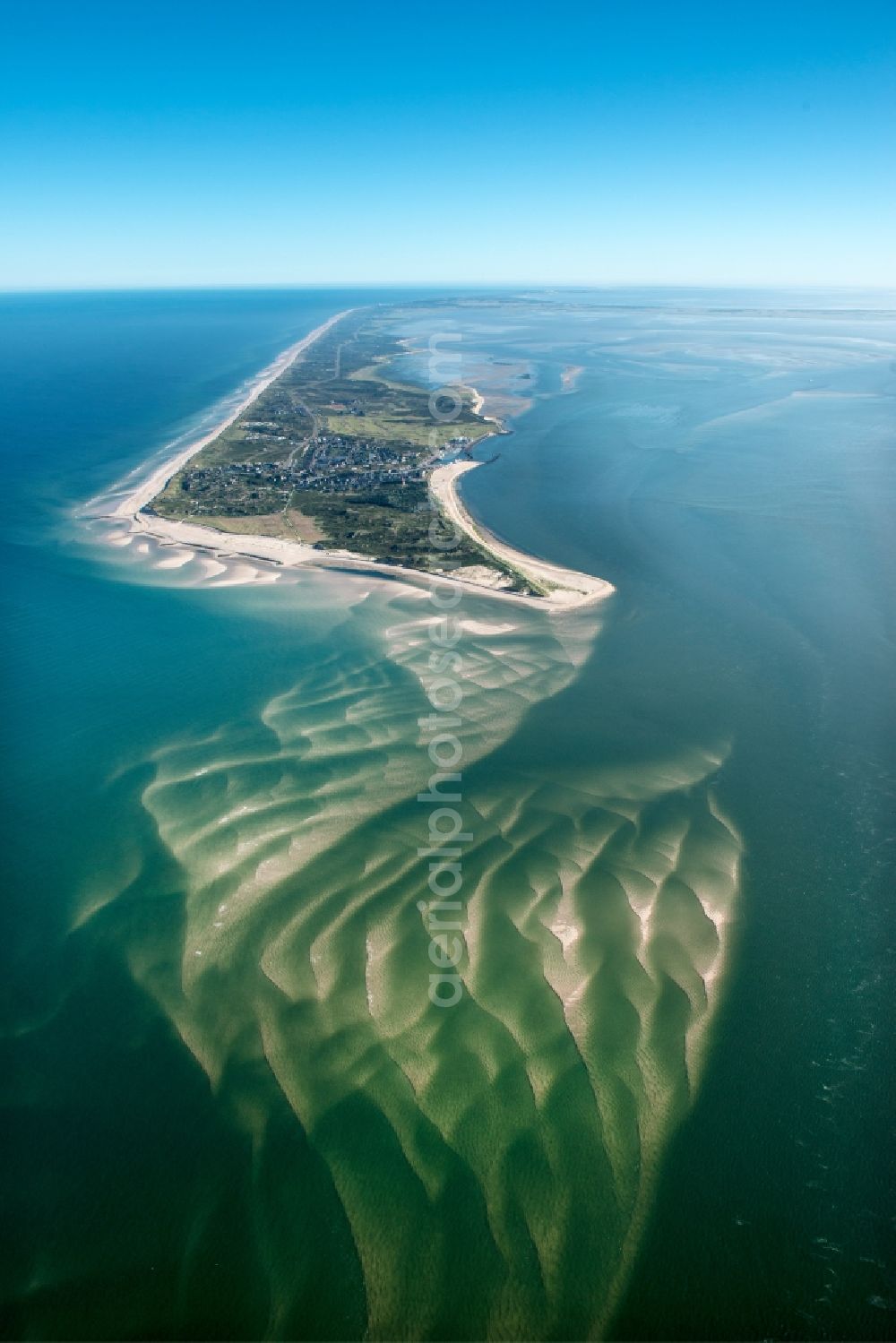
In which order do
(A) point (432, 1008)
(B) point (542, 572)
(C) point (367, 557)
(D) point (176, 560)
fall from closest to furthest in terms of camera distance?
1. (A) point (432, 1008)
2. (B) point (542, 572)
3. (C) point (367, 557)
4. (D) point (176, 560)

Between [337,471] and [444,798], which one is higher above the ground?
[337,471]

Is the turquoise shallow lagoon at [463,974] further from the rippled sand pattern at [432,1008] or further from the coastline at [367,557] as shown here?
the coastline at [367,557]

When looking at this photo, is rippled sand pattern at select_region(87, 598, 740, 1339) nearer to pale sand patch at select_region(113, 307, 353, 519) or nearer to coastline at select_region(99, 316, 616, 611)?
coastline at select_region(99, 316, 616, 611)

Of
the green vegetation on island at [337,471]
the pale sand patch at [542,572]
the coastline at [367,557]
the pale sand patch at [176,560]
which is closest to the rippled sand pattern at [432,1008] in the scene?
the pale sand patch at [542,572]

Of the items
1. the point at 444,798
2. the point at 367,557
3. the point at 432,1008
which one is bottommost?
the point at 432,1008

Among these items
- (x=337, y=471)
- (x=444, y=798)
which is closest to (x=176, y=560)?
(x=337, y=471)

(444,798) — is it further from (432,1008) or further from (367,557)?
(367,557)
